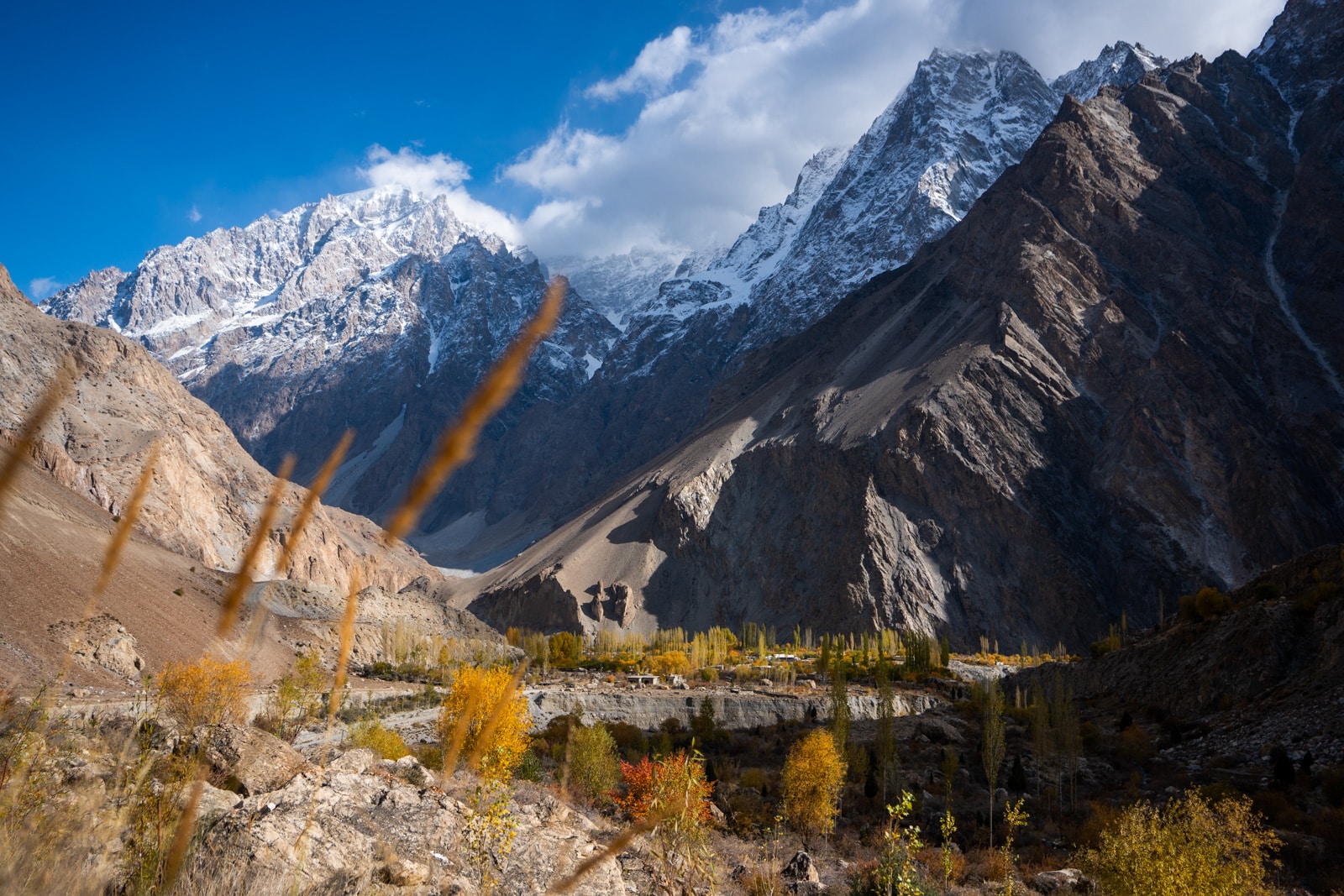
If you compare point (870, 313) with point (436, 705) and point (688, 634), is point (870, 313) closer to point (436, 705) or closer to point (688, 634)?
point (688, 634)

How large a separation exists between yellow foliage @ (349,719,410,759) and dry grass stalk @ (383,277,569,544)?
2147cm

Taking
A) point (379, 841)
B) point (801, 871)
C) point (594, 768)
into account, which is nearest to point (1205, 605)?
point (594, 768)

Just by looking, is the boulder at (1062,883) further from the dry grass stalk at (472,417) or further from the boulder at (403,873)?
the dry grass stalk at (472,417)

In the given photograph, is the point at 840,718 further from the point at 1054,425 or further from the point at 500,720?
the point at 1054,425

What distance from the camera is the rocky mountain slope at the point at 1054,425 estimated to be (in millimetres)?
82375

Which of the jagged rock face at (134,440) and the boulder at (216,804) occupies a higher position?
the jagged rock face at (134,440)

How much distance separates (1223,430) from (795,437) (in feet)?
153

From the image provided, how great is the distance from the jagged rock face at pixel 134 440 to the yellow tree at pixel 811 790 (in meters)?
50.8

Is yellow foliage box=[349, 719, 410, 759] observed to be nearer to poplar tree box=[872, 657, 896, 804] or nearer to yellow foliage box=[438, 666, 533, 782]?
yellow foliage box=[438, 666, 533, 782]

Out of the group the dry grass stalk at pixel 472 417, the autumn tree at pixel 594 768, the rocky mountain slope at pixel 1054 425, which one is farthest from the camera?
the rocky mountain slope at pixel 1054 425

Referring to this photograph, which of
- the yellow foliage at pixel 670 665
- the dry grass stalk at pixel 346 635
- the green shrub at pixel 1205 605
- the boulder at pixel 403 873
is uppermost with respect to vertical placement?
the green shrub at pixel 1205 605

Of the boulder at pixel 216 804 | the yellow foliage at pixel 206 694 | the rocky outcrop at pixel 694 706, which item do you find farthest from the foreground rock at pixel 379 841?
the rocky outcrop at pixel 694 706

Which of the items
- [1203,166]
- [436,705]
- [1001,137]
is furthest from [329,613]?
[1001,137]

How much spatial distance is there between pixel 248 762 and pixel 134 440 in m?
75.4
